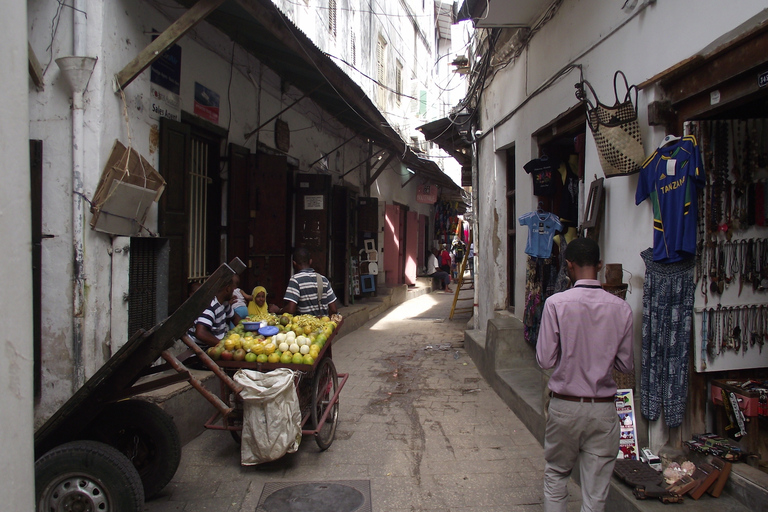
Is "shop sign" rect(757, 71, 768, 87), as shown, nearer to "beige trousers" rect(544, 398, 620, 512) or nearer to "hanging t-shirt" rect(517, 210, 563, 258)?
"beige trousers" rect(544, 398, 620, 512)

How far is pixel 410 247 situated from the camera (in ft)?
60.2

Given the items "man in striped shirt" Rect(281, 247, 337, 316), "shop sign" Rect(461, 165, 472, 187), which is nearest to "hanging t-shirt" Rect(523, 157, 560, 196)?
"man in striped shirt" Rect(281, 247, 337, 316)

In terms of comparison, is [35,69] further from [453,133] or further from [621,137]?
[453,133]

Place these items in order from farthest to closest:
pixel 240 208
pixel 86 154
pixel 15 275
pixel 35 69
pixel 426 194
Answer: pixel 426 194 → pixel 240 208 → pixel 86 154 → pixel 35 69 → pixel 15 275

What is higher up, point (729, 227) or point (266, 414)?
point (729, 227)

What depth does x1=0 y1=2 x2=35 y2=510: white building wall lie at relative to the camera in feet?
5.98

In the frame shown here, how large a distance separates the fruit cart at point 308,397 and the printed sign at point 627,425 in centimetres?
229

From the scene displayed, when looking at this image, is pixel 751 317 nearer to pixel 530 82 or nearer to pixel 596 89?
pixel 596 89

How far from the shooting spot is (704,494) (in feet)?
10.4

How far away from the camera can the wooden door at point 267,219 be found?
7.47m

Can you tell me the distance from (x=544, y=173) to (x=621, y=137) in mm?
2295

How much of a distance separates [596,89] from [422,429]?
366 centimetres

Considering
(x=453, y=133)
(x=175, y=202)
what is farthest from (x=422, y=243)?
(x=175, y=202)

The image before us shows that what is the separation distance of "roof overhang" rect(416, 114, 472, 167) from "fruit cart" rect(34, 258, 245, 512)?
24.0ft
